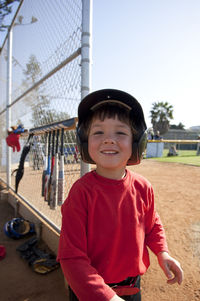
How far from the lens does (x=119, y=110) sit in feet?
3.72

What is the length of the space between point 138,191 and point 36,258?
5.99ft

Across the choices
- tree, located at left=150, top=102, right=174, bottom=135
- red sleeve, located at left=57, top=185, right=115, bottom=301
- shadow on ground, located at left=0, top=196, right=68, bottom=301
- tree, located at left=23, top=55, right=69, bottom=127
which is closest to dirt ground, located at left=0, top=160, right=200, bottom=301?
shadow on ground, located at left=0, top=196, right=68, bottom=301

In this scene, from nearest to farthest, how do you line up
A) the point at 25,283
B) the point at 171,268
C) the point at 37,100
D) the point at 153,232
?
the point at 171,268 < the point at 153,232 < the point at 25,283 < the point at 37,100

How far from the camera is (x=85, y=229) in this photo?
3.20 ft

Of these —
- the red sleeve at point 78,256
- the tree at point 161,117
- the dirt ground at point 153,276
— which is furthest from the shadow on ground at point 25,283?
the tree at point 161,117

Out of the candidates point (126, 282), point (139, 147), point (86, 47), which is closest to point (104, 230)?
point (126, 282)

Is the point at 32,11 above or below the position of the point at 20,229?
above

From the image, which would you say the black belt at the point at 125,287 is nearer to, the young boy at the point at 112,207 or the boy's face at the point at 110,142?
the young boy at the point at 112,207

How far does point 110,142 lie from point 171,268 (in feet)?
2.58

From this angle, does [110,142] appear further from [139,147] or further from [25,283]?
[25,283]

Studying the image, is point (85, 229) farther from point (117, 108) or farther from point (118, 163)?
point (117, 108)

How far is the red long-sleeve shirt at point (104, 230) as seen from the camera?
Answer: 90cm

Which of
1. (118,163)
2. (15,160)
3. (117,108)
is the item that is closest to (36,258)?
(118,163)

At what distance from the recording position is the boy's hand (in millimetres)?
1073
